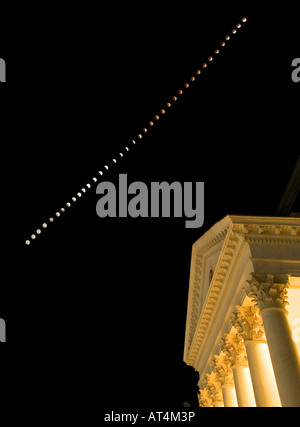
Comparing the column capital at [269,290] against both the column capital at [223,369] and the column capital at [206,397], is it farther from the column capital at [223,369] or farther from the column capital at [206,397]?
the column capital at [206,397]

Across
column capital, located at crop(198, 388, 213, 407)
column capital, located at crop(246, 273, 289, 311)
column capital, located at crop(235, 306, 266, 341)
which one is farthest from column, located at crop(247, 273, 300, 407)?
column capital, located at crop(198, 388, 213, 407)

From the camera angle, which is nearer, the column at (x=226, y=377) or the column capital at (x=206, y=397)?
the column at (x=226, y=377)

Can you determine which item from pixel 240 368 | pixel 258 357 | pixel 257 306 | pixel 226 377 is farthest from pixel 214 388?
pixel 257 306

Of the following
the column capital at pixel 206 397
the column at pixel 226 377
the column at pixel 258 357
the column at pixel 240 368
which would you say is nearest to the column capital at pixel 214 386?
the column capital at pixel 206 397

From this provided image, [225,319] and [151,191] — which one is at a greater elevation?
[151,191]

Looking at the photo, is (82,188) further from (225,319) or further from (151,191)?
(225,319)

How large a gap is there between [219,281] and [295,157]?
6819 millimetres

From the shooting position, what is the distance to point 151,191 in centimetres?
1530

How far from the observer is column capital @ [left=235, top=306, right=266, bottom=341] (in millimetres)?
13977

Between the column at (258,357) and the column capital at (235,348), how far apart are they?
155 centimetres

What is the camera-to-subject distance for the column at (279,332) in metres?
10.9

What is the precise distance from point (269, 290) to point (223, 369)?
7148mm

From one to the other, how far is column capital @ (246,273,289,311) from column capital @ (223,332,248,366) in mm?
3579
